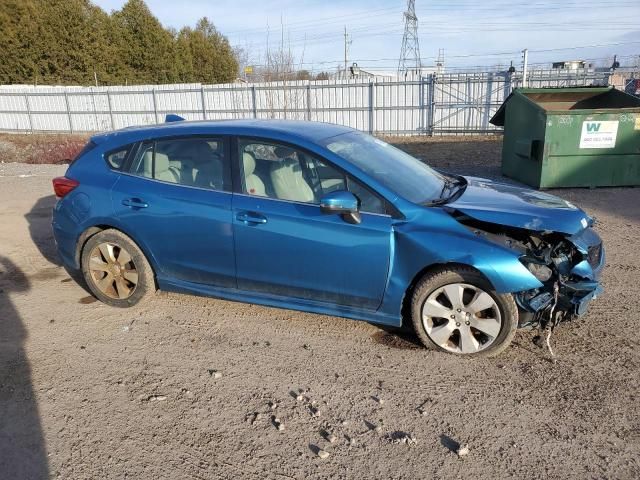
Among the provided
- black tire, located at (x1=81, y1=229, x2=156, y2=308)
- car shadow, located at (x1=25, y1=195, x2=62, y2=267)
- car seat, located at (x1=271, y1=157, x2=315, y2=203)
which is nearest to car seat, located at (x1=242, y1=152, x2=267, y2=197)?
car seat, located at (x1=271, y1=157, x2=315, y2=203)

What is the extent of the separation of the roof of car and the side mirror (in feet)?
2.09

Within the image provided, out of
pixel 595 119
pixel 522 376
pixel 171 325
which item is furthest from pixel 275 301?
pixel 595 119

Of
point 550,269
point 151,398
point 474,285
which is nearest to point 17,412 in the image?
point 151,398

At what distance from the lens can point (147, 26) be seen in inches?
1393

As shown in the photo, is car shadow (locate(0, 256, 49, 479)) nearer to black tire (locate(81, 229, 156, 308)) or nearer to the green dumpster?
black tire (locate(81, 229, 156, 308))

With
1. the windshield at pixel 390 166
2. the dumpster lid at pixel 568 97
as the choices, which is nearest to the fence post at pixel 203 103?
the dumpster lid at pixel 568 97

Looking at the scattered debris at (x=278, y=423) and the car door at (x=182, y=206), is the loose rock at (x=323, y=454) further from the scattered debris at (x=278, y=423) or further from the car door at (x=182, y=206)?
the car door at (x=182, y=206)

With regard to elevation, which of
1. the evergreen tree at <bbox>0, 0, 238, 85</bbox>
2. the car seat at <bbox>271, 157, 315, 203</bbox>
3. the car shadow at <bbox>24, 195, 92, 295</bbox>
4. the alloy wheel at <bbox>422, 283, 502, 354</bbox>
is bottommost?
the car shadow at <bbox>24, 195, 92, 295</bbox>

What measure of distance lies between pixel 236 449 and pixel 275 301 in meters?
1.43

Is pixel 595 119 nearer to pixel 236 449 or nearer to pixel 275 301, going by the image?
pixel 275 301

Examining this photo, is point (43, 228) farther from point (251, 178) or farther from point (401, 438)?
point (401, 438)

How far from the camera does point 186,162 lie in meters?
4.30

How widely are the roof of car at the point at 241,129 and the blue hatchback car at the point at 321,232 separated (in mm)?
24

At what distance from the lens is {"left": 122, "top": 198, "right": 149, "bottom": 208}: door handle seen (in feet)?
14.2
